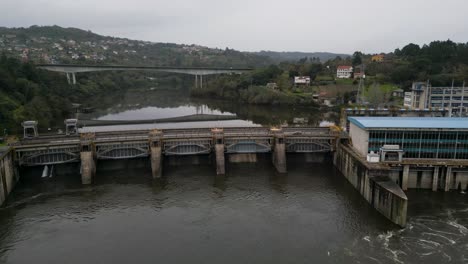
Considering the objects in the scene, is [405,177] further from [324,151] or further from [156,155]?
[156,155]

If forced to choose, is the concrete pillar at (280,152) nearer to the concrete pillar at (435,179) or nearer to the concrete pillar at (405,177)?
the concrete pillar at (405,177)

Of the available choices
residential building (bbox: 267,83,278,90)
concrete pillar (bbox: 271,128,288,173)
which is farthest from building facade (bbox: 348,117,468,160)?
residential building (bbox: 267,83,278,90)

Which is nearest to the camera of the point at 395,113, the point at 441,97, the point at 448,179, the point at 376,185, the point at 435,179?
the point at 376,185

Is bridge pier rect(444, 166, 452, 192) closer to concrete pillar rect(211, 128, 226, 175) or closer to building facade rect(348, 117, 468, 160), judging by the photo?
building facade rect(348, 117, 468, 160)

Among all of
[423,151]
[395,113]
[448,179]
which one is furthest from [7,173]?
[395,113]

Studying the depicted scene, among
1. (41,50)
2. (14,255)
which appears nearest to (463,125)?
(14,255)

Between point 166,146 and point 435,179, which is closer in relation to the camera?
point 435,179
